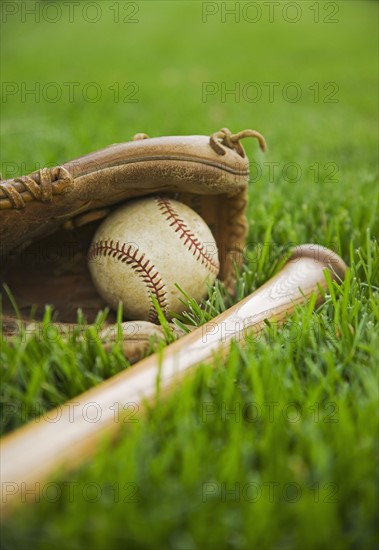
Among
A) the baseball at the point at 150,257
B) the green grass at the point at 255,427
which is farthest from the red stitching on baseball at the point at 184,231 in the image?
the green grass at the point at 255,427

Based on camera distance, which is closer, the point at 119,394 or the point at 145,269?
the point at 119,394

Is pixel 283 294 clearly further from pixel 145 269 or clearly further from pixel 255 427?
pixel 255 427

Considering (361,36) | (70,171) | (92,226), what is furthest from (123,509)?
(361,36)

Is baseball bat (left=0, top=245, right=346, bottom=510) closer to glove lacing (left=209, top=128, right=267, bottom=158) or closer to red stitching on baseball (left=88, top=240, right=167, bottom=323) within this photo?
red stitching on baseball (left=88, top=240, right=167, bottom=323)

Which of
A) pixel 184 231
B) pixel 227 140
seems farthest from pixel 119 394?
pixel 227 140

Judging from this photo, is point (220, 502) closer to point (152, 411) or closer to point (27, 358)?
point (152, 411)

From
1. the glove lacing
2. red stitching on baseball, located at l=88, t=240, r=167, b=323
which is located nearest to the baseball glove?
the glove lacing
